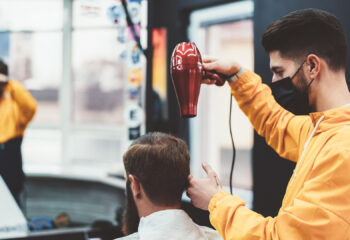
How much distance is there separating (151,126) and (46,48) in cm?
331

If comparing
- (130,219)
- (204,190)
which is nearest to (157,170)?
(204,190)

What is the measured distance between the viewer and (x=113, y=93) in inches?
204

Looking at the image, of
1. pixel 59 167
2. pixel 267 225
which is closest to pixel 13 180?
pixel 59 167

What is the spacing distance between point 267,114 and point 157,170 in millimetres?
601

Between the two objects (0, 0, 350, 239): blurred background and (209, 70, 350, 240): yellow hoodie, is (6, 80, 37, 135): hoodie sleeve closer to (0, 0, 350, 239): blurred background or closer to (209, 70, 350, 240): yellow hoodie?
A: (0, 0, 350, 239): blurred background

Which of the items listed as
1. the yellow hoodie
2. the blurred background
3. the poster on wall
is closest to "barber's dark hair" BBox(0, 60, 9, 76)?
the blurred background

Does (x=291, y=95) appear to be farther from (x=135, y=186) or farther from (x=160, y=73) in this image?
(x=160, y=73)

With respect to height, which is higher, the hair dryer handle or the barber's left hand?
the hair dryer handle

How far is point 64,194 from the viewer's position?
4.31 meters

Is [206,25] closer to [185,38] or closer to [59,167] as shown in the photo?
[185,38]

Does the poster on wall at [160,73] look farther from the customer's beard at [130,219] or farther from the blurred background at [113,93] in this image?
the customer's beard at [130,219]

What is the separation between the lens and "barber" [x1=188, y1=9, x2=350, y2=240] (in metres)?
0.94

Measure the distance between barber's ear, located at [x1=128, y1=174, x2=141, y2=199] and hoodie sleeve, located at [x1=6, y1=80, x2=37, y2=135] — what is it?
228cm

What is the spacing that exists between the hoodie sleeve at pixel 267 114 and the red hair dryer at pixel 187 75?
1.11 feet
